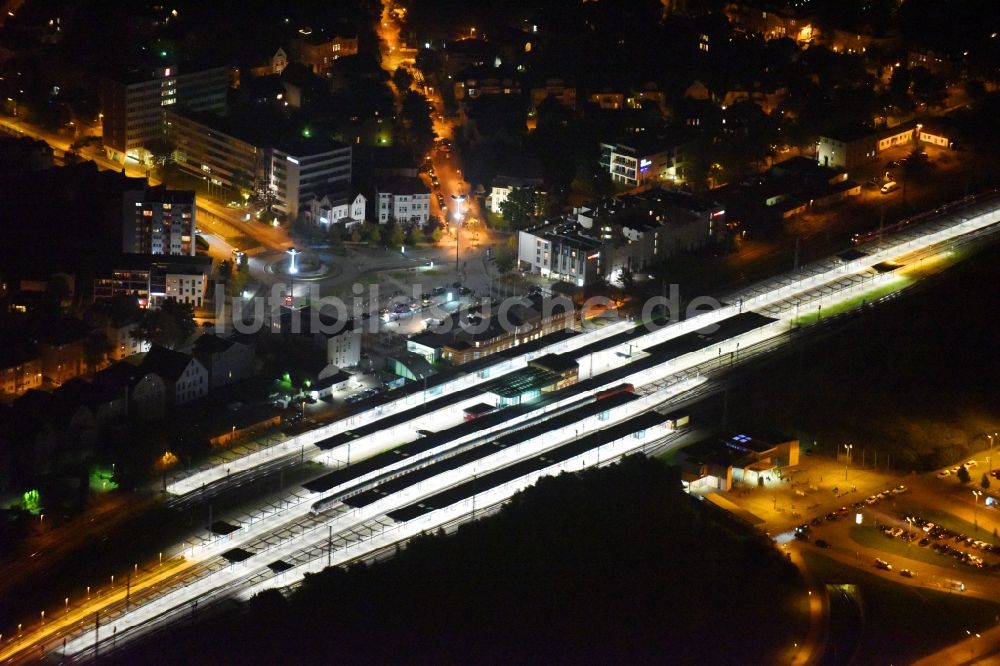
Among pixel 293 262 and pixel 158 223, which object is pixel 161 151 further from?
pixel 293 262

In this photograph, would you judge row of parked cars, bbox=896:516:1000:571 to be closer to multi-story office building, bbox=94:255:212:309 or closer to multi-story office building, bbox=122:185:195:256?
multi-story office building, bbox=94:255:212:309

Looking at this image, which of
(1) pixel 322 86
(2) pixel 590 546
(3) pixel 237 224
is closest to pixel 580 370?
(2) pixel 590 546

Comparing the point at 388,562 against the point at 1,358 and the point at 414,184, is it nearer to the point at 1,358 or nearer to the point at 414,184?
the point at 1,358

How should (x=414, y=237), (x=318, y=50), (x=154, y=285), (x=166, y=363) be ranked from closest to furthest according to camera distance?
1. (x=166, y=363)
2. (x=154, y=285)
3. (x=414, y=237)
4. (x=318, y=50)

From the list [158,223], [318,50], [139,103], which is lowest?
[158,223]

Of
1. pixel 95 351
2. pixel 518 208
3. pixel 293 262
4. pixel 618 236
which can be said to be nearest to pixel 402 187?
pixel 518 208

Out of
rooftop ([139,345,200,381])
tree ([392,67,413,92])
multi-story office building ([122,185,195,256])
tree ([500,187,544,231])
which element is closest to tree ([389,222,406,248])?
tree ([500,187,544,231])
